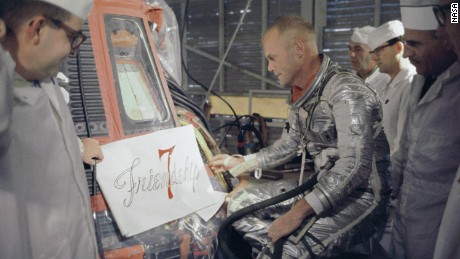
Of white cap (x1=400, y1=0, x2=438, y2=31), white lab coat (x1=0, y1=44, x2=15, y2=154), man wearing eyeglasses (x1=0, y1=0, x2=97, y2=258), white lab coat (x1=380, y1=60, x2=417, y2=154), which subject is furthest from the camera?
white lab coat (x1=380, y1=60, x2=417, y2=154)

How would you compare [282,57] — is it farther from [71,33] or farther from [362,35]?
[362,35]

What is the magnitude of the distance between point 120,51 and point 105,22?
0.45 feet

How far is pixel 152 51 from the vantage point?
2098 millimetres

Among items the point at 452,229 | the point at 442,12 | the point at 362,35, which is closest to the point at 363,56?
the point at 362,35

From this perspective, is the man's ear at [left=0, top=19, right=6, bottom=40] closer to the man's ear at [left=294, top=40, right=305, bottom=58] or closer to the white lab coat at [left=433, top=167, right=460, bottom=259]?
the white lab coat at [left=433, top=167, right=460, bottom=259]

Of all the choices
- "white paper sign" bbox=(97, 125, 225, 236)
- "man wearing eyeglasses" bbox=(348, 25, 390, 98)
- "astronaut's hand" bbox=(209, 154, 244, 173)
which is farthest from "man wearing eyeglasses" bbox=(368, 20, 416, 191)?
"white paper sign" bbox=(97, 125, 225, 236)

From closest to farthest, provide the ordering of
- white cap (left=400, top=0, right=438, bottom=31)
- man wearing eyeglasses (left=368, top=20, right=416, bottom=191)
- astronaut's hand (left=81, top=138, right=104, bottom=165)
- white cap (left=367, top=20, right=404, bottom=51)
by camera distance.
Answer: astronaut's hand (left=81, top=138, right=104, bottom=165)
white cap (left=400, top=0, right=438, bottom=31)
man wearing eyeglasses (left=368, top=20, right=416, bottom=191)
white cap (left=367, top=20, right=404, bottom=51)

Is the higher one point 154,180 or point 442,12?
point 442,12

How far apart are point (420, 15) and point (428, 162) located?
2.19 feet

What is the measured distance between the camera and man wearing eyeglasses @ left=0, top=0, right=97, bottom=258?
1.12 meters

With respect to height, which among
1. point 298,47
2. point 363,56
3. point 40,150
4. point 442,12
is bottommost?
point 40,150

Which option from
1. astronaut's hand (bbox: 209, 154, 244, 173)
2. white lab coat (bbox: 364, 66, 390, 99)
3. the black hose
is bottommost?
the black hose

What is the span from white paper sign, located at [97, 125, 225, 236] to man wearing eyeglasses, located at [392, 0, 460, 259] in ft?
2.93

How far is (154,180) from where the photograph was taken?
188cm
